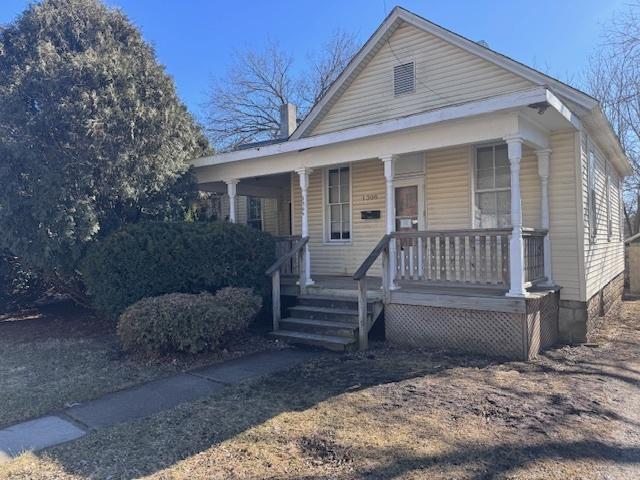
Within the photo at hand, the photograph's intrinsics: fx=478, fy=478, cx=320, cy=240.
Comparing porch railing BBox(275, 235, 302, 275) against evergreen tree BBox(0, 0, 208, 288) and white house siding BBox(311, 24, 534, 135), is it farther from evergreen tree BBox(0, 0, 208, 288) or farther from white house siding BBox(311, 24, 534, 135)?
white house siding BBox(311, 24, 534, 135)

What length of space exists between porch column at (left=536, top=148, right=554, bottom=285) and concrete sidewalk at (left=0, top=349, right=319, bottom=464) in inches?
163

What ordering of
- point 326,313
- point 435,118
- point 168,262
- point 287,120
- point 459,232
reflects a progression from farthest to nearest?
point 287,120, point 326,313, point 168,262, point 435,118, point 459,232

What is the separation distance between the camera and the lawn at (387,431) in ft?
11.7

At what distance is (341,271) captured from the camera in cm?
1081

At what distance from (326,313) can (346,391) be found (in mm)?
2773

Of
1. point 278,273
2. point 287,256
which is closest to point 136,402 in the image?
point 278,273

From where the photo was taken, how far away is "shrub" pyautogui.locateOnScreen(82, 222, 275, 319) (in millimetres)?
7652

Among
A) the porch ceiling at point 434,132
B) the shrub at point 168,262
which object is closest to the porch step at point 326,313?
the shrub at point 168,262

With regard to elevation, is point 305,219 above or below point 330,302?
above

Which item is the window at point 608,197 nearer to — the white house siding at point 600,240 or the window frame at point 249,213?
the white house siding at point 600,240

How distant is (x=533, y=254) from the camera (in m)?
7.39

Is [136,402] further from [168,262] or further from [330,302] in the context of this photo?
[330,302]

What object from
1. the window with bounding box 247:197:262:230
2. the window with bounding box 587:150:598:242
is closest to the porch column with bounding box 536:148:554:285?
the window with bounding box 587:150:598:242

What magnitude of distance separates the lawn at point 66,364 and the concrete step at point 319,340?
332 mm
